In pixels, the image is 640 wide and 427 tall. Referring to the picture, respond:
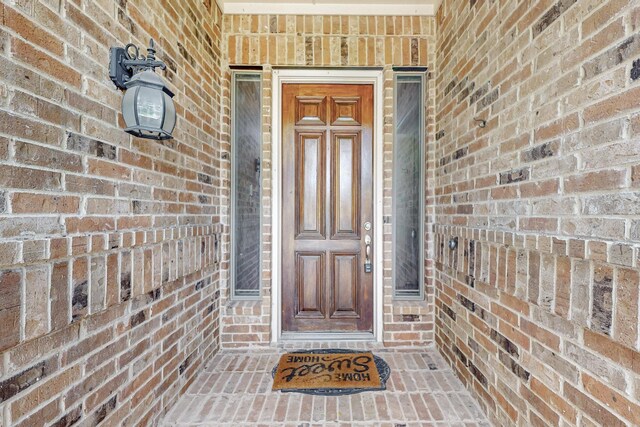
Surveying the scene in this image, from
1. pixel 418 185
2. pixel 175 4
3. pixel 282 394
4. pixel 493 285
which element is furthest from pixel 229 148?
pixel 493 285

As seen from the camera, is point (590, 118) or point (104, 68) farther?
point (104, 68)

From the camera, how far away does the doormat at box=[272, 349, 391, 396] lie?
1944 millimetres

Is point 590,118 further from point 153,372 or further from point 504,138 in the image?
point 153,372

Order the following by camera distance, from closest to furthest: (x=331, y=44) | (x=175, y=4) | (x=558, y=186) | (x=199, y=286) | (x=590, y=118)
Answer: (x=590, y=118)
(x=558, y=186)
(x=175, y=4)
(x=199, y=286)
(x=331, y=44)

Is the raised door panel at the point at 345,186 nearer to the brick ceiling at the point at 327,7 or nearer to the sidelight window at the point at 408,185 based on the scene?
the sidelight window at the point at 408,185

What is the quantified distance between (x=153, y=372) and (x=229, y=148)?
1.71 metres

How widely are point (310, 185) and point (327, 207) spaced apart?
0.80 feet

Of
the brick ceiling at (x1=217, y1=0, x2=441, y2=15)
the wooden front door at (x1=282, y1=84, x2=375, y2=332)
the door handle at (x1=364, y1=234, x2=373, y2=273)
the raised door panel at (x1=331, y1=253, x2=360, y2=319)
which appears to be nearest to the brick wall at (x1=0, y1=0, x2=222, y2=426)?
the brick ceiling at (x1=217, y1=0, x2=441, y2=15)

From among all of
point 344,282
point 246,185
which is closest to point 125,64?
point 246,185

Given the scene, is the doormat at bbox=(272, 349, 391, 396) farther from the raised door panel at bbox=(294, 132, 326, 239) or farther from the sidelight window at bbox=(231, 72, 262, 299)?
the raised door panel at bbox=(294, 132, 326, 239)

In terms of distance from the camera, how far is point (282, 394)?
190 centimetres

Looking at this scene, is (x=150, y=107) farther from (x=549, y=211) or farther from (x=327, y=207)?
(x=549, y=211)

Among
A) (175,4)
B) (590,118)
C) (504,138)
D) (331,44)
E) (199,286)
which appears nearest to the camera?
(590,118)

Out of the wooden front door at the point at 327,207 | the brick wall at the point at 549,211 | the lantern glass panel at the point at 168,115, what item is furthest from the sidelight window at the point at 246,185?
the brick wall at the point at 549,211
